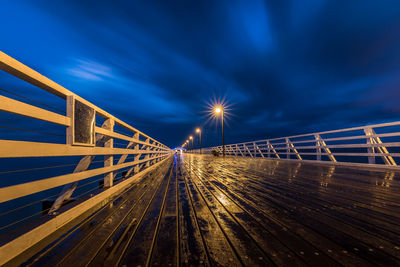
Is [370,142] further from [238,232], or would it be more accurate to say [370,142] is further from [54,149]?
[54,149]

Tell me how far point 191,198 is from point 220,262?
1.57m

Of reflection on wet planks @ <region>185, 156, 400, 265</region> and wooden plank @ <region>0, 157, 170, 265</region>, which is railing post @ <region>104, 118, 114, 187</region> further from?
reflection on wet planks @ <region>185, 156, 400, 265</region>

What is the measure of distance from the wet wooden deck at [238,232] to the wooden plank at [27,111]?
120 centimetres

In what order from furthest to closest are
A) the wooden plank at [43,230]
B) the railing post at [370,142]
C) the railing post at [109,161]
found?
the railing post at [370,142] → the railing post at [109,161] → the wooden plank at [43,230]

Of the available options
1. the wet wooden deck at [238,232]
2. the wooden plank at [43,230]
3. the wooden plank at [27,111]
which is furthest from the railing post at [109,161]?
the wooden plank at [27,111]

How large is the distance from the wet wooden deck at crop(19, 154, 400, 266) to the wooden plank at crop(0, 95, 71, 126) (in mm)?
1203

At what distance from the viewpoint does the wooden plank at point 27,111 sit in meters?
1.36

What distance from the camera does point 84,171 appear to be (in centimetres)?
227

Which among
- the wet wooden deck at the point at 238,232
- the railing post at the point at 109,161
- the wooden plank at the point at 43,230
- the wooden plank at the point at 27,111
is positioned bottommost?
the wet wooden deck at the point at 238,232

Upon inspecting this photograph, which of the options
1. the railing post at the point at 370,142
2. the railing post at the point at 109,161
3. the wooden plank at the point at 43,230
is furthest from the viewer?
the railing post at the point at 370,142

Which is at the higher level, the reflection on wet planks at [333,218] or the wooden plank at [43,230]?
the wooden plank at [43,230]

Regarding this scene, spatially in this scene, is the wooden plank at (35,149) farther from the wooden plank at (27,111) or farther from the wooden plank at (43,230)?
the wooden plank at (43,230)

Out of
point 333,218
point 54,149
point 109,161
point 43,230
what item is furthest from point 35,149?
point 333,218

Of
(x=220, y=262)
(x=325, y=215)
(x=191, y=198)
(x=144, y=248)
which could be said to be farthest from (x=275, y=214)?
(x=144, y=248)
